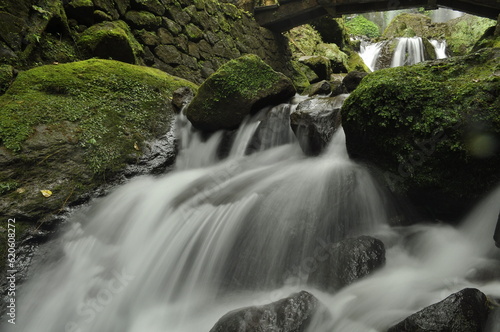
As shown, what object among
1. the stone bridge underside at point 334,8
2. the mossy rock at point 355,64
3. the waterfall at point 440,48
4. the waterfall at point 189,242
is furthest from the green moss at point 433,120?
the waterfall at point 440,48

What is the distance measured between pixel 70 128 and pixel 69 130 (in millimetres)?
47

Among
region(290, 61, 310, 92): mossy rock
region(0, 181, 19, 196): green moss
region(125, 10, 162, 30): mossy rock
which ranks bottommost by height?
region(0, 181, 19, 196): green moss

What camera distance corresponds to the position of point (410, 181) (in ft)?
10.1

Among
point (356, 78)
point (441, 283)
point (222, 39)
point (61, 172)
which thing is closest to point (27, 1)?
point (61, 172)

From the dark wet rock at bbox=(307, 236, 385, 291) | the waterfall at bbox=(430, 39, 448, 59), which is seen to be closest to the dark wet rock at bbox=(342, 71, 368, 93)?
the dark wet rock at bbox=(307, 236, 385, 291)

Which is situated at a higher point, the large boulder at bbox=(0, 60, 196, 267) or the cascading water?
the large boulder at bbox=(0, 60, 196, 267)

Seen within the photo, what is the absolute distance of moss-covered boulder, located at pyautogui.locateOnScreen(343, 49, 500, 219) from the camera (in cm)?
262

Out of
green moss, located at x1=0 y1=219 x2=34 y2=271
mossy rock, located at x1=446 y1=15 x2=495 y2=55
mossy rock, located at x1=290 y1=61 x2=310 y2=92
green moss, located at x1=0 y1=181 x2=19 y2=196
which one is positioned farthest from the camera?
mossy rock, located at x1=446 y1=15 x2=495 y2=55

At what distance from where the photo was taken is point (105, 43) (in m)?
5.74

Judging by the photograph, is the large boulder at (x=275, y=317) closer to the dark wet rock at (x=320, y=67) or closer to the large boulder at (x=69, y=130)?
the large boulder at (x=69, y=130)

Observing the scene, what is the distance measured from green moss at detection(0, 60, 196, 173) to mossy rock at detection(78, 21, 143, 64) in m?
0.52

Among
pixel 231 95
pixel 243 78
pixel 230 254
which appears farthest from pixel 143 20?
pixel 230 254

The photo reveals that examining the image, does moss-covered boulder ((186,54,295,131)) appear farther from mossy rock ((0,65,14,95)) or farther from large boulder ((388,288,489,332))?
large boulder ((388,288,489,332))

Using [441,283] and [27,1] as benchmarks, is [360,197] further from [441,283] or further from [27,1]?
[27,1]
